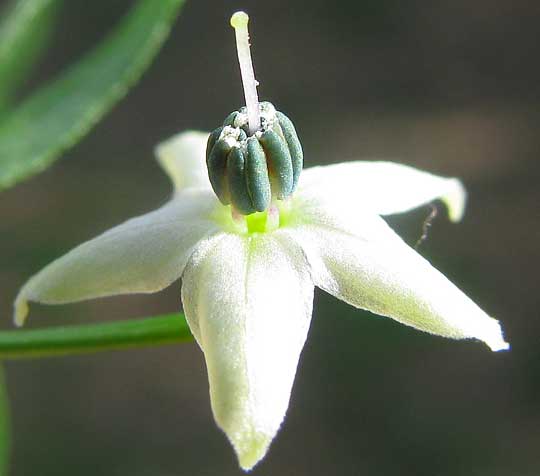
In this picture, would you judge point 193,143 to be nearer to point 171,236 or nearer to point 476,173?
point 171,236

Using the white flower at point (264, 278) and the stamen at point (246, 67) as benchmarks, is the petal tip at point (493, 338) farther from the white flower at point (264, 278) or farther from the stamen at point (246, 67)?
the stamen at point (246, 67)

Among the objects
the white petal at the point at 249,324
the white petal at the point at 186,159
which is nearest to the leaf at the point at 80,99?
the white petal at the point at 186,159

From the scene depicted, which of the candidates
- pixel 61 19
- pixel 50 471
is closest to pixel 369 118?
pixel 61 19

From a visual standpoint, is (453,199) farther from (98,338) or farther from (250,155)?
(98,338)

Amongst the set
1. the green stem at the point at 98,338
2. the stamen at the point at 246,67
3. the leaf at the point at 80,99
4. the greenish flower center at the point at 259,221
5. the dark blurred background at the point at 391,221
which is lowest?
the dark blurred background at the point at 391,221

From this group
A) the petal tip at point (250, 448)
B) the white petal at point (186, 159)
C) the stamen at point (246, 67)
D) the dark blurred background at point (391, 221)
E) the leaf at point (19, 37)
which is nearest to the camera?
the petal tip at point (250, 448)

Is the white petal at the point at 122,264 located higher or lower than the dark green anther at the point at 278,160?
lower

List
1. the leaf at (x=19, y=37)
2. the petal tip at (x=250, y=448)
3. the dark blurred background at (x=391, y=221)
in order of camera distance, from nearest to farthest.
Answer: the petal tip at (x=250, y=448)
the leaf at (x=19, y=37)
the dark blurred background at (x=391, y=221)
